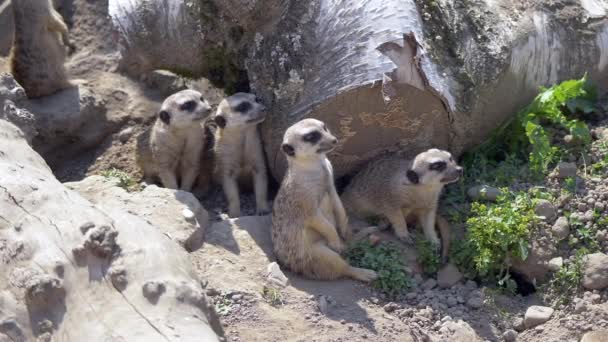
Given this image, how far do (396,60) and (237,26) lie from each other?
1038 millimetres

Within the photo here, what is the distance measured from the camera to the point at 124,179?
5.20 m

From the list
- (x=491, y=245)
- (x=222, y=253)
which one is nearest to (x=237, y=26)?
(x=222, y=253)

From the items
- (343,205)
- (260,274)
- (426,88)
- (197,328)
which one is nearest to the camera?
(197,328)

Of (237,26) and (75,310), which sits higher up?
(237,26)

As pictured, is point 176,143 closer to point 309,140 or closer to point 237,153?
point 237,153

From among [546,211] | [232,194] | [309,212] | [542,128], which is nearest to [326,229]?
[309,212]

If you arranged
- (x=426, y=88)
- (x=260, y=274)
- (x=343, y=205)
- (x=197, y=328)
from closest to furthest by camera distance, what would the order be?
1. (x=197, y=328)
2. (x=260, y=274)
3. (x=426, y=88)
4. (x=343, y=205)

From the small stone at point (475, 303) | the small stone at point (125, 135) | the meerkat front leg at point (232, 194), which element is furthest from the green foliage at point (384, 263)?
the small stone at point (125, 135)

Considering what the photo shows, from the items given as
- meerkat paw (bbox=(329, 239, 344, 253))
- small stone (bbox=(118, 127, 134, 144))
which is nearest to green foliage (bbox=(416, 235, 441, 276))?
meerkat paw (bbox=(329, 239, 344, 253))

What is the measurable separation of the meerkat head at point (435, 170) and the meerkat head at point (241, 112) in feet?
3.03

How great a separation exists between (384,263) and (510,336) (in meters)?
0.71

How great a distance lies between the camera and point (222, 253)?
169 inches

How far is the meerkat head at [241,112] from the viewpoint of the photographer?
4.87 metres

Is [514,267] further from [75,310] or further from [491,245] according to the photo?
[75,310]
